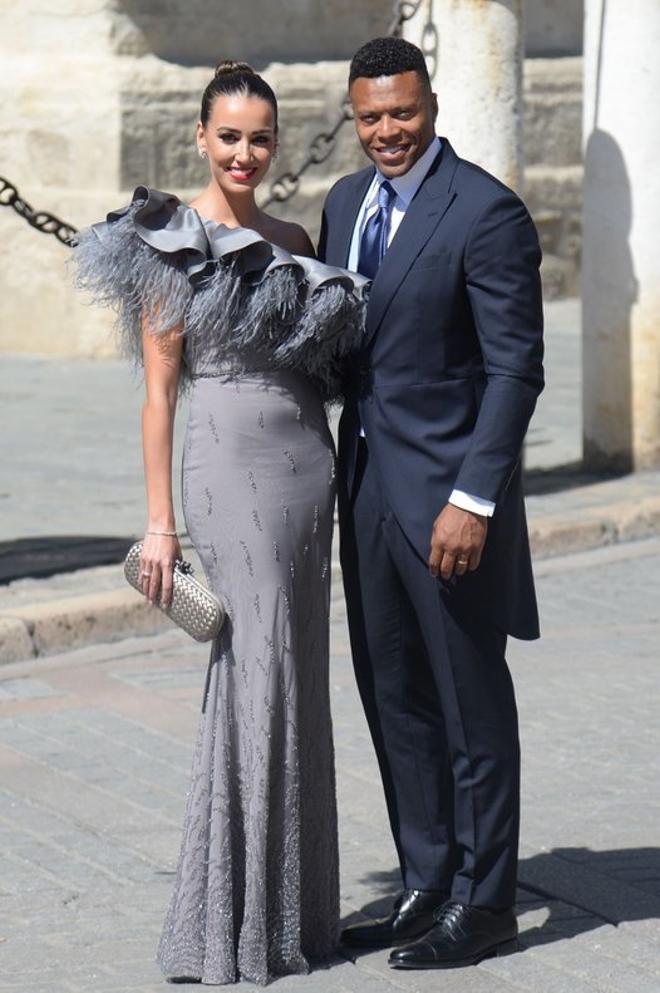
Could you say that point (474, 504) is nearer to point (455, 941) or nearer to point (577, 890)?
point (455, 941)

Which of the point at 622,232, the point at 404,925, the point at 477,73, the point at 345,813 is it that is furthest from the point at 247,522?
the point at 622,232

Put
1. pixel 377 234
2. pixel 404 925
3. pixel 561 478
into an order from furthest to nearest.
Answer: pixel 561 478
pixel 404 925
pixel 377 234

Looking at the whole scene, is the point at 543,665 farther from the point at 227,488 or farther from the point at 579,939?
→ the point at 227,488

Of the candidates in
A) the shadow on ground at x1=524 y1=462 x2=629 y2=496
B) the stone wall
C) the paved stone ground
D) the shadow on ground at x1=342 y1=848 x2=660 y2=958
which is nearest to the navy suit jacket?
the shadow on ground at x1=342 y1=848 x2=660 y2=958

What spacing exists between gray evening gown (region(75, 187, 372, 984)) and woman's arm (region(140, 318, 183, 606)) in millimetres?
45

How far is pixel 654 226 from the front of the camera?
8.88 meters

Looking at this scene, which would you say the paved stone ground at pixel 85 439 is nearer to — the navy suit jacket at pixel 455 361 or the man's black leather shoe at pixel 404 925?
the man's black leather shoe at pixel 404 925

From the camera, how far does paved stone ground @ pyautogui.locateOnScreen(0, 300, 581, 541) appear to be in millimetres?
8203

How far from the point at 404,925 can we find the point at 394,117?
166 centimetres

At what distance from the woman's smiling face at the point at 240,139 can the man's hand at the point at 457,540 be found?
75cm

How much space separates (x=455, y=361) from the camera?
4.00 metres

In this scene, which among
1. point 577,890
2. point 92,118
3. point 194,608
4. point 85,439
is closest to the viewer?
point 194,608

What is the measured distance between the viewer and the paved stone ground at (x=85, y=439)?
8.20 metres

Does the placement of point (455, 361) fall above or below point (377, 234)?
below
